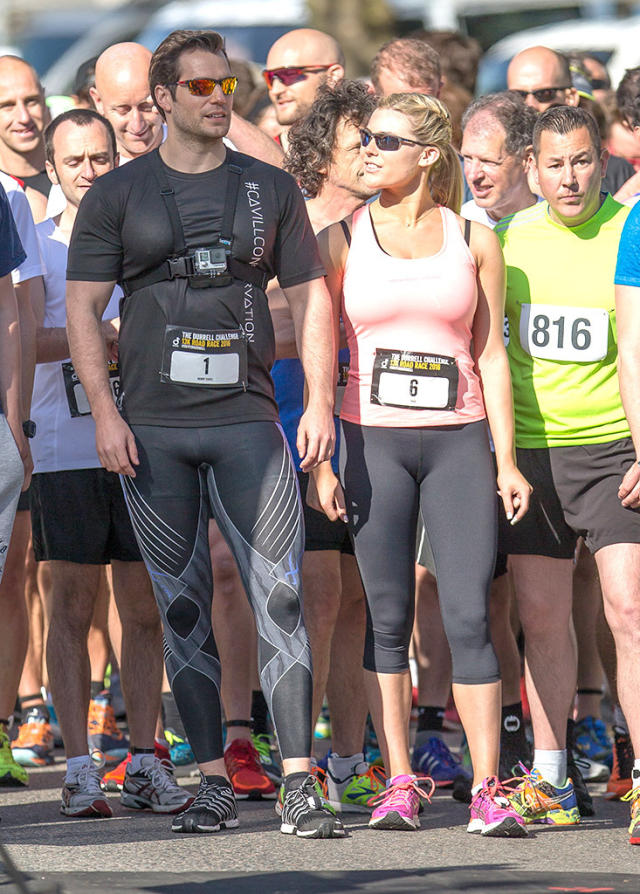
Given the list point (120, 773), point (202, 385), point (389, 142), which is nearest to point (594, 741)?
point (120, 773)

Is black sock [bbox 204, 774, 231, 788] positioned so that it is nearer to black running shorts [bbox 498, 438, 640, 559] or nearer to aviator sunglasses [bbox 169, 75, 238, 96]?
black running shorts [bbox 498, 438, 640, 559]

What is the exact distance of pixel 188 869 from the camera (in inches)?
182

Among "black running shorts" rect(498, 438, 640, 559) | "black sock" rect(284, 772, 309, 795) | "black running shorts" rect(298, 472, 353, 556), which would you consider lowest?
"black sock" rect(284, 772, 309, 795)

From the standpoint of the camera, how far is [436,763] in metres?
6.19

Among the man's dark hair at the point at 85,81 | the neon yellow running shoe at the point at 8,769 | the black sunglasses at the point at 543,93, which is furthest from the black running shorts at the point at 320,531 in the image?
the man's dark hair at the point at 85,81

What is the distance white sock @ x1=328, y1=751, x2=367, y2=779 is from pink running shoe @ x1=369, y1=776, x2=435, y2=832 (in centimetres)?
53

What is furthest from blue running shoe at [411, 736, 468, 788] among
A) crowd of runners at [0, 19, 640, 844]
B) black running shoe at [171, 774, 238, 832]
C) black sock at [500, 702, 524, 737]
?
black running shoe at [171, 774, 238, 832]

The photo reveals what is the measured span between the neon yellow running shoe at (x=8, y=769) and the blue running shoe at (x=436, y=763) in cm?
142

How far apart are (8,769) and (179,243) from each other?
2.17 metres

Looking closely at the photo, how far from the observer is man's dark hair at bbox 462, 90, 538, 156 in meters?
6.32

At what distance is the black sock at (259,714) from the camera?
21.4 ft

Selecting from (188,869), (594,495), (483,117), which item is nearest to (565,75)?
(483,117)

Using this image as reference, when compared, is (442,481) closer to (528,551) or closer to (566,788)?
(528,551)

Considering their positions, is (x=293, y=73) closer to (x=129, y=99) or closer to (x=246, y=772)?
(x=129, y=99)
